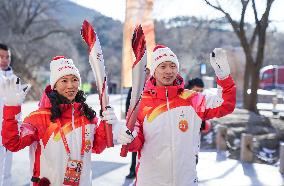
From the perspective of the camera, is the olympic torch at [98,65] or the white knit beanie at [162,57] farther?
the white knit beanie at [162,57]

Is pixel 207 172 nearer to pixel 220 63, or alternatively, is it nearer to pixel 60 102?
pixel 220 63

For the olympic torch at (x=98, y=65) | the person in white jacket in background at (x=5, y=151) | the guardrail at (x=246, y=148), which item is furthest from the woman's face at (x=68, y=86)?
the guardrail at (x=246, y=148)

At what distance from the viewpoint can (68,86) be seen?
3053mm

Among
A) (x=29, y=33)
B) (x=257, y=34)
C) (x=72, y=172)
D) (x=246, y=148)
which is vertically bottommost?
(x=246, y=148)

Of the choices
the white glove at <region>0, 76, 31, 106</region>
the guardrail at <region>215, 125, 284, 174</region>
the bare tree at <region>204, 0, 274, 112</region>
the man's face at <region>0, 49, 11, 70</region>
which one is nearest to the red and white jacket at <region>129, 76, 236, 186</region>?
the white glove at <region>0, 76, 31, 106</region>

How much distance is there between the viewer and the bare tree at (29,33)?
30.2 metres

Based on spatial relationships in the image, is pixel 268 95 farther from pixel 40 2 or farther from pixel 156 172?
pixel 156 172

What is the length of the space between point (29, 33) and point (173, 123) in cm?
3489

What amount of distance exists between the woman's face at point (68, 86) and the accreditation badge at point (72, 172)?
398mm

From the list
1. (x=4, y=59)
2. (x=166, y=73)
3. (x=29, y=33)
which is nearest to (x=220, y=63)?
(x=166, y=73)

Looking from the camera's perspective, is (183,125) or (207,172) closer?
(183,125)

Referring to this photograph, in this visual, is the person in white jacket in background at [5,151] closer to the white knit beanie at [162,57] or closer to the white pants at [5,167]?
the white pants at [5,167]

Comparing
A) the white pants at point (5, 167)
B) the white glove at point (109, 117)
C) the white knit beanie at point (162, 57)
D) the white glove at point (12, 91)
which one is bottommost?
the white pants at point (5, 167)

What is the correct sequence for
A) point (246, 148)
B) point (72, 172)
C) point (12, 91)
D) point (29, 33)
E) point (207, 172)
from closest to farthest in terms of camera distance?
point (12, 91)
point (72, 172)
point (207, 172)
point (246, 148)
point (29, 33)
